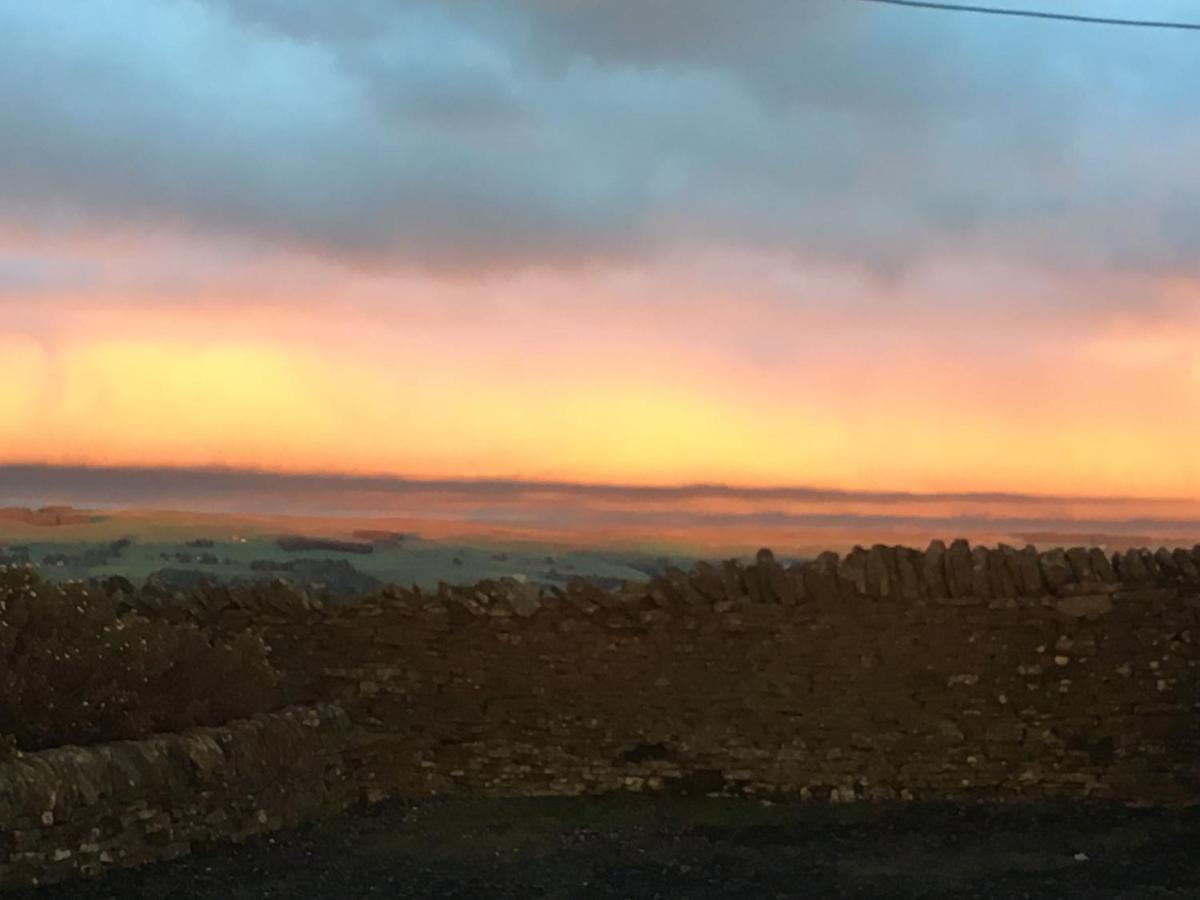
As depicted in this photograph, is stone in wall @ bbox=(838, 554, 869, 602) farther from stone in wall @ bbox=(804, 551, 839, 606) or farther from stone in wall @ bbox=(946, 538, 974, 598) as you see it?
stone in wall @ bbox=(946, 538, 974, 598)

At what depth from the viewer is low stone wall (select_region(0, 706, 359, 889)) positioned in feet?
22.1

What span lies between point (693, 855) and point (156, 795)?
3.07 metres

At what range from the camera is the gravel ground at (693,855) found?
267 inches

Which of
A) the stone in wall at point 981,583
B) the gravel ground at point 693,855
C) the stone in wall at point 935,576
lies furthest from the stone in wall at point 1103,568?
the gravel ground at point 693,855

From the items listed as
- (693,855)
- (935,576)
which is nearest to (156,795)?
(693,855)

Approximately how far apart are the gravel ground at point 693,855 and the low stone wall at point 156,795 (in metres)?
0.14

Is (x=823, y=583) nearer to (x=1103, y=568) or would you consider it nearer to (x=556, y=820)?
(x=1103, y=568)

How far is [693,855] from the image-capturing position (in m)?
7.69

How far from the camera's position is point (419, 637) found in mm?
10070

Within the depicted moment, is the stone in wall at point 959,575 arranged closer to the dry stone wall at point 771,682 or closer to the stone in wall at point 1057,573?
the dry stone wall at point 771,682

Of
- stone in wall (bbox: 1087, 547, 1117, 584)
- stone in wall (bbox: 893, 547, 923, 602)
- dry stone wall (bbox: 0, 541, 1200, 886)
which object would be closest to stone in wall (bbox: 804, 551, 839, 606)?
dry stone wall (bbox: 0, 541, 1200, 886)

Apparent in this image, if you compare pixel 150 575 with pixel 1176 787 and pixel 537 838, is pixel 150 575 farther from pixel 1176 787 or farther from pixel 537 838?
pixel 1176 787

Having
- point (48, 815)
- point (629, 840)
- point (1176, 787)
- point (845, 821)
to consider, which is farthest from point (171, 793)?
point (1176, 787)

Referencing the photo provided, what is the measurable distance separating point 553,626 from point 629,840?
7.01 feet
